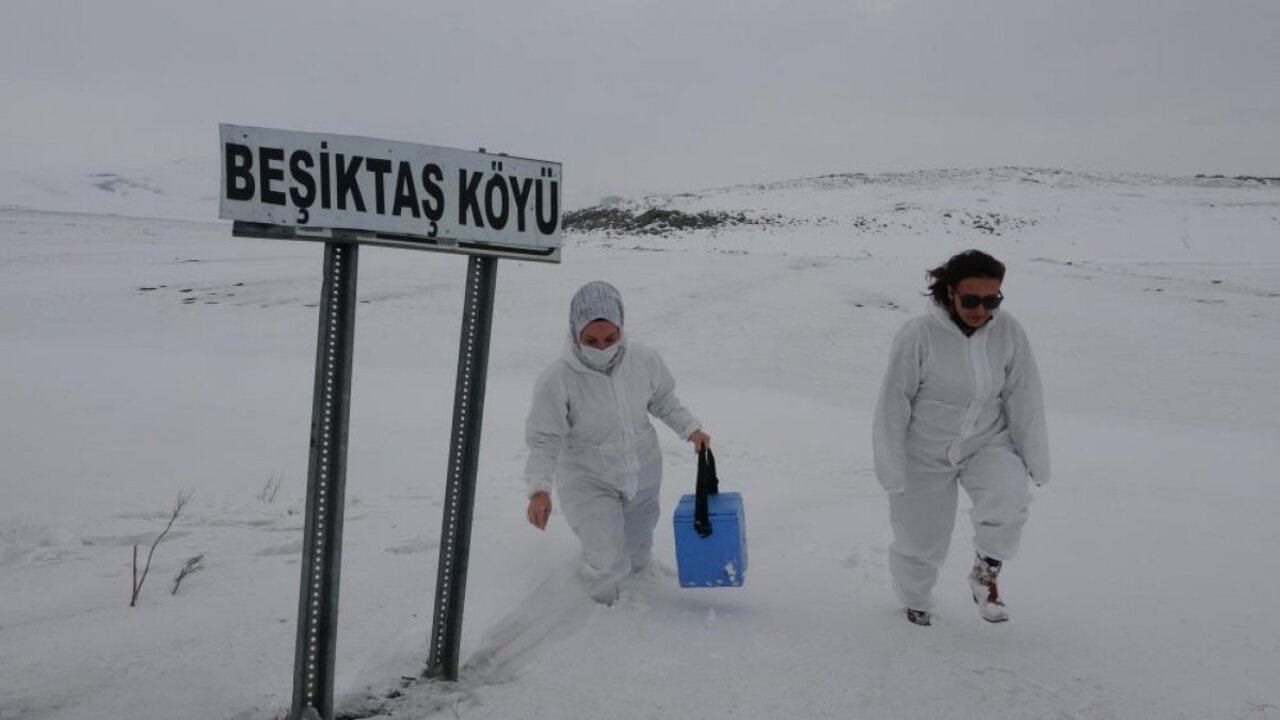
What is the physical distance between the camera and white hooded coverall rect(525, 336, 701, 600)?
12.6 feet

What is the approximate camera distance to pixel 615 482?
401cm

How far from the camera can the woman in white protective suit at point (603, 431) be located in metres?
3.75

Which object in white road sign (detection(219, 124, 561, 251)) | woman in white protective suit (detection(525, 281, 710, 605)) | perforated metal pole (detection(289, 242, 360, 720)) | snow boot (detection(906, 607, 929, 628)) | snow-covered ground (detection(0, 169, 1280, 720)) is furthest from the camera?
woman in white protective suit (detection(525, 281, 710, 605))

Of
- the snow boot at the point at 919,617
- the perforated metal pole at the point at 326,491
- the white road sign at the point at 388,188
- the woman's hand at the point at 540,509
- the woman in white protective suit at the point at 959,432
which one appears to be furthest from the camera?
the snow boot at the point at 919,617

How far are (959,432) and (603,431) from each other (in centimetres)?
153

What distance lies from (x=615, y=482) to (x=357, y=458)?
3037mm

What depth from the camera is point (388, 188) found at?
238 centimetres

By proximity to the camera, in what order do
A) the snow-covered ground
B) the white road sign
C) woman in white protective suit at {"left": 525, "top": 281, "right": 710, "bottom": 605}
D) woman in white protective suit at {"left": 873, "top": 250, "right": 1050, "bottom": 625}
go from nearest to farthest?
the white road sign
the snow-covered ground
woman in white protective suit at {"left": 873, "top": 250, "right": 1050, "bottom": 625}
woman in white protective suit at {"left": 525, "top": 281, "right": 710, "bottom": 605}

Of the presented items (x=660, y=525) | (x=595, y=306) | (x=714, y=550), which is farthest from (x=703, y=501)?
(x=660, y=525)

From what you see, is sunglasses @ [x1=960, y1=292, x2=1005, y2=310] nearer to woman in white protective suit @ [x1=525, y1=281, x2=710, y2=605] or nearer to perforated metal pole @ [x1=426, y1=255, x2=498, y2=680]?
woman in white protective suit @ [x1=525, y1=281, x2=710, y2=605]

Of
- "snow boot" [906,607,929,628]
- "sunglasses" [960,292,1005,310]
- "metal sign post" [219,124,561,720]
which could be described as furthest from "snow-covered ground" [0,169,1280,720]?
"sunglasses" [960,292,1005,310]

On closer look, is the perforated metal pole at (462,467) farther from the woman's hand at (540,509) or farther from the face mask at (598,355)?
the face mask at (598,355)

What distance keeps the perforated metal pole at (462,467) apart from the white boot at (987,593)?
6.91 ft

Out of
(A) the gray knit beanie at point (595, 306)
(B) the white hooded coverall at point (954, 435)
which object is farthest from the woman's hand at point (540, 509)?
(B) the white hooded coverall at point (954, 435)
